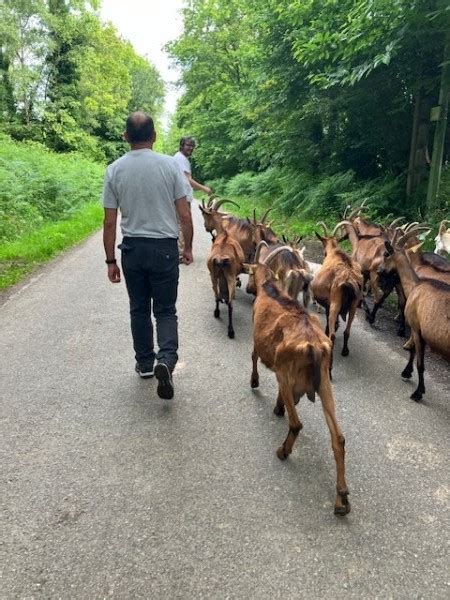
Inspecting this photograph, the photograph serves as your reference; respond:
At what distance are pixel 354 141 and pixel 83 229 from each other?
9.11 metres

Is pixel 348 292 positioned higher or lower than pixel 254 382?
higher

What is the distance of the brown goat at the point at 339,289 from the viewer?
5211mm

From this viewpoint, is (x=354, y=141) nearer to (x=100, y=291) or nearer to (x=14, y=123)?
(x=100, y=291)

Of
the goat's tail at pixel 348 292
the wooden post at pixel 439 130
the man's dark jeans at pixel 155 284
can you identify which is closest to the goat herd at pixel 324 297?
the goat's tail at pixel 348 292

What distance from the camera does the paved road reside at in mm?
2455

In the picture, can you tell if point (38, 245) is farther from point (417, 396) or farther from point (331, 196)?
point (417, 396)

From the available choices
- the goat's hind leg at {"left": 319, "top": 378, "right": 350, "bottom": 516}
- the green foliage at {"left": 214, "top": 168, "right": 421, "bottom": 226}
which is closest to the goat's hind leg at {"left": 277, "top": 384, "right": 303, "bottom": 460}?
the goat's hind leg at {"left": 319, "top": 378, "right": 350, "bottom": 516}

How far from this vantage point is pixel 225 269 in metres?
6.29

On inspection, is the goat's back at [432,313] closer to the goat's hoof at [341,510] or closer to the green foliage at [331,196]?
the goat's hoof at [341,510]

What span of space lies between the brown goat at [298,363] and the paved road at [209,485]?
0.22 m

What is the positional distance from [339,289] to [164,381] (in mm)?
2336

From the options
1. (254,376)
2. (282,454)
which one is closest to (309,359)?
(282,454)

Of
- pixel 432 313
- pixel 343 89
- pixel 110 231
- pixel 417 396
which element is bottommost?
pixel 417 396

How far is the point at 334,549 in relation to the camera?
8.61 feet
